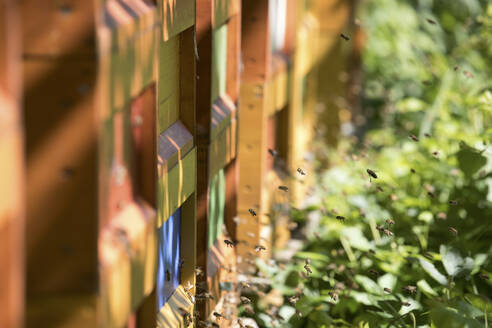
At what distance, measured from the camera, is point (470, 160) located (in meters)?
4.12

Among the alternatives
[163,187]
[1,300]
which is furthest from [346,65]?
[1,300]

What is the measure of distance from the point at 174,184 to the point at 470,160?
1.93 meters

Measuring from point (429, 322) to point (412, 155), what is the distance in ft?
10.2

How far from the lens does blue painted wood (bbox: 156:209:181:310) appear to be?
9.75ft

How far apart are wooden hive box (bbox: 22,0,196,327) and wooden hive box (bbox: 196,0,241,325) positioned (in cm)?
→ 108

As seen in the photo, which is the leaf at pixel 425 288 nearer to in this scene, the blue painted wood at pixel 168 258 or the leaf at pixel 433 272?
the leaf at pixel 433 272

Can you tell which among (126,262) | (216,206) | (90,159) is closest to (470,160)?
(216,206)

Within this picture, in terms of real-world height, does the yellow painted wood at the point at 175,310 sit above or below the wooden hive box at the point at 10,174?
below

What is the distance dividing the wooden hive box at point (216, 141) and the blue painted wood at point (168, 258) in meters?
0.19

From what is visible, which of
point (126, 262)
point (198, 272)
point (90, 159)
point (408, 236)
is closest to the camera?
point (90, 159)

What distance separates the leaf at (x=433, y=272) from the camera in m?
3.70

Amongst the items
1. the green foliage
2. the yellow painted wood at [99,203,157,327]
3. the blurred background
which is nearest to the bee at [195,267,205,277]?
the blurred background

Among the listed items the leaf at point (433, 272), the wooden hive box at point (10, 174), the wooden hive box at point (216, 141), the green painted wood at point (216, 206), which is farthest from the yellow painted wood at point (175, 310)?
the leaf at point (433, 272)

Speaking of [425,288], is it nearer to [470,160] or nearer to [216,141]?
[470,160]
